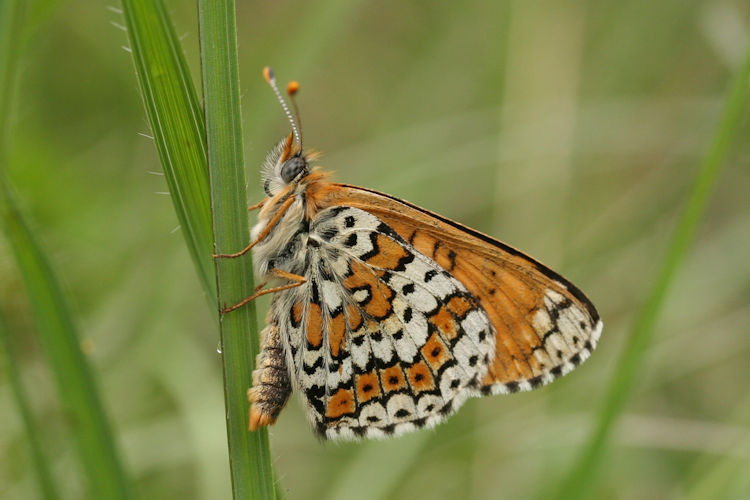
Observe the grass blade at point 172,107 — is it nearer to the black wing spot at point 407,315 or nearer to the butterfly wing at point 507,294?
the butterfly wing at point 507,294

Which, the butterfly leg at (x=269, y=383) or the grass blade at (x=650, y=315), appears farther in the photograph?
the grass blade at (x=650, y=315)

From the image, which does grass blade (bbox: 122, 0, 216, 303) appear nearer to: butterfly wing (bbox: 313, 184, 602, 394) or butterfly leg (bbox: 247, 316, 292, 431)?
butterfly leg (bbox: 247, 316, 292, 431)

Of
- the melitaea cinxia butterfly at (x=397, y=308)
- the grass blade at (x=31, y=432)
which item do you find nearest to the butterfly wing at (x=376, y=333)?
the melitaea cinxia butterfly at (x=397, y=308)

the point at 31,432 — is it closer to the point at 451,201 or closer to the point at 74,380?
the point at 74,380

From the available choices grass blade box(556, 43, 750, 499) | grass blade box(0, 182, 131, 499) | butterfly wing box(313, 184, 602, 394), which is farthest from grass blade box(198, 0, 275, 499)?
grass blade box(556, 43, 750, 499)

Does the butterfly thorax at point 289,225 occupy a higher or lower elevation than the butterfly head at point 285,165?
lower

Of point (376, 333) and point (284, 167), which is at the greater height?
point (284, 167)

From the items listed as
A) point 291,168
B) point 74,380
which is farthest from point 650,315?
point 74,380
